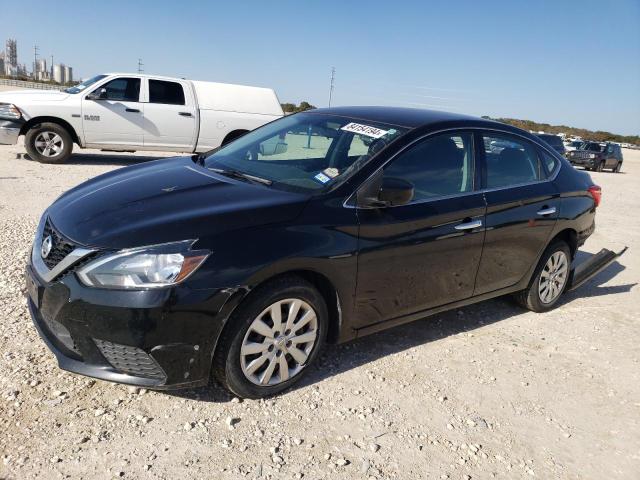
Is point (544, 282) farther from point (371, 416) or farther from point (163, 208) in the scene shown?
point (163, 208)

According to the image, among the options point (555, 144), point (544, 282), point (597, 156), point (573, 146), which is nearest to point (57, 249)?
point (544, 282)

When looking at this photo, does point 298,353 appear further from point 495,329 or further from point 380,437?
point 495,329

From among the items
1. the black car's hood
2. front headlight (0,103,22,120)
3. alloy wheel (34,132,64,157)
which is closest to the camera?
the black car's hood

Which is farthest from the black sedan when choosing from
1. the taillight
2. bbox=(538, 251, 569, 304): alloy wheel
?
the taillight

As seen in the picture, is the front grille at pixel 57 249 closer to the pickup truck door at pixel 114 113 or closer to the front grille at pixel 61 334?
the front grille at pixel 61 334

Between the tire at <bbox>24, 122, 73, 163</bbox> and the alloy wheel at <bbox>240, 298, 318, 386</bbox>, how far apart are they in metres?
9.16

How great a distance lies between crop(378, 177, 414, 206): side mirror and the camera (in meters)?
3.27

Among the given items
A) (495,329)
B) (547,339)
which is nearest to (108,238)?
(495,329)

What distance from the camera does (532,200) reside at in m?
4.48

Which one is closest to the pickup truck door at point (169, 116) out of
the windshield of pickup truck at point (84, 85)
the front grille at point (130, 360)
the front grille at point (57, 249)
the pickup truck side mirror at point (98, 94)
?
the pickup truck side mirror at point (98, 94)

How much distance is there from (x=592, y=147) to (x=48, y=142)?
23.8 m

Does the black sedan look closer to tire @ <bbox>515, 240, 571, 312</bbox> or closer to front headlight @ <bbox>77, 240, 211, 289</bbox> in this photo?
front headlight @ <bbox>77, 240, 211, 289</bbox>

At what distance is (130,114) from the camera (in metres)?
11.0

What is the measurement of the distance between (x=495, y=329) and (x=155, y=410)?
2902mm
